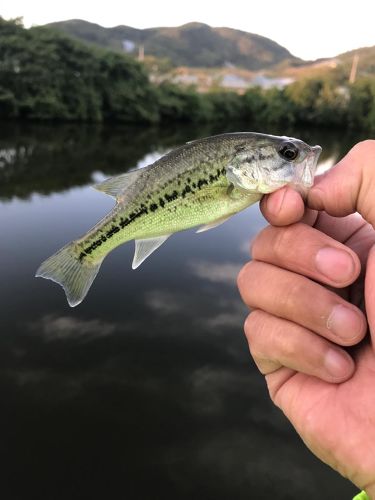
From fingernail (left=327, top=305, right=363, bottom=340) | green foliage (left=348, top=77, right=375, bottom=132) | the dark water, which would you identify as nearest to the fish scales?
fingernail (left=327, top=305, right=363, bottom=340)

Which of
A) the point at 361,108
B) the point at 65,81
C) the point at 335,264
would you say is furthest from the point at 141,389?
the point at 361,108

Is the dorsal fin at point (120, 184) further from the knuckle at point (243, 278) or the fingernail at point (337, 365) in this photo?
the fingernail at point (337, 365)

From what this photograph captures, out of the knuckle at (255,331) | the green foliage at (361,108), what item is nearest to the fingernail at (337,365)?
Answer: the knuckle at (255,331)

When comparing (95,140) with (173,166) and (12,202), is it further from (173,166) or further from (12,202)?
(173,166)

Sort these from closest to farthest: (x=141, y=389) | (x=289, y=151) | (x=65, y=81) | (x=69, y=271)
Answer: (x=289, y=151)
(x=69, y=271)
(x=141, y=389)
(x=65, y=81)

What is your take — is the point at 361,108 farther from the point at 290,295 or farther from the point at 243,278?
the point at 290,295

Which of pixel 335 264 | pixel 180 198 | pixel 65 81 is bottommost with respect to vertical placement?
pixel 335 264

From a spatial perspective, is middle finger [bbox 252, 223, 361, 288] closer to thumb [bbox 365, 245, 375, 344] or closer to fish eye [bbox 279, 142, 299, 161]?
thumb [bbox 365, 245, 375, 344]

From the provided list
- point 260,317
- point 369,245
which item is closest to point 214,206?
point 260,317
